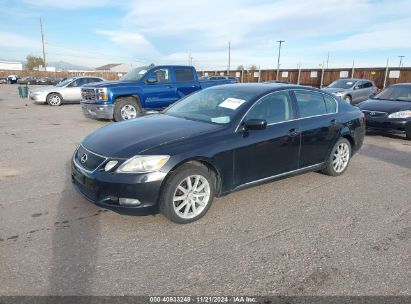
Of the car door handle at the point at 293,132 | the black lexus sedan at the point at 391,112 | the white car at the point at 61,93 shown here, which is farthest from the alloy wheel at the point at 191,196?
the white car at the point at 61,93

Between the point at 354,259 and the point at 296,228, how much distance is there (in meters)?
0.73

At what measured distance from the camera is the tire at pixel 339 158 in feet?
17.4

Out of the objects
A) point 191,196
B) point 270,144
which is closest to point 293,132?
point 270,144

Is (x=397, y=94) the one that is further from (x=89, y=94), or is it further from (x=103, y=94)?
(x=89, y=94)

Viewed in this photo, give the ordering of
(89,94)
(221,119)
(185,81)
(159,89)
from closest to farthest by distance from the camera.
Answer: (221,119) → (89,94) → (159,89) → (185,81)

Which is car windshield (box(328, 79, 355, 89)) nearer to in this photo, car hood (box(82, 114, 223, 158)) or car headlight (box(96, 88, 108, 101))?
car headlight (box(96, 88, 108, 101))

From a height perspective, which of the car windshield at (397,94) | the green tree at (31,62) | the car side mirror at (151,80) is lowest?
the car windshield at (397,94)

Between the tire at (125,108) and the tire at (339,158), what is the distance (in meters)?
6.96

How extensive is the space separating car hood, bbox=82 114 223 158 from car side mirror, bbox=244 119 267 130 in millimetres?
318

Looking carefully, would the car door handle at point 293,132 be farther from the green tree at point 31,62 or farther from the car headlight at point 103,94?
the green tree at point 31,62

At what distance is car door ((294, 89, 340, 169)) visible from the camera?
477 centimetres

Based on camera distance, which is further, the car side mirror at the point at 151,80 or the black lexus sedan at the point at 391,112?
the car side mirror at the point at 151,80

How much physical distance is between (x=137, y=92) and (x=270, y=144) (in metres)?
7.24

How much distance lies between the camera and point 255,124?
397cm
